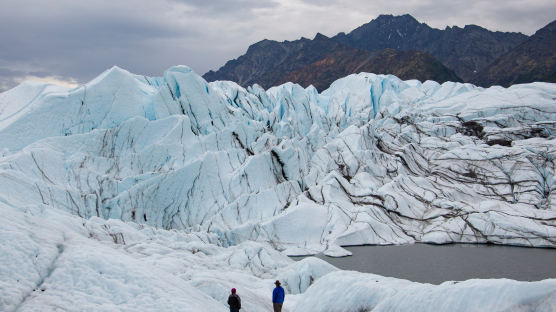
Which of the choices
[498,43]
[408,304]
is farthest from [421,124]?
[498,43]

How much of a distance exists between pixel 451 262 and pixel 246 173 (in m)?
17.9

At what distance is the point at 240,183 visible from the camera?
3678 cm

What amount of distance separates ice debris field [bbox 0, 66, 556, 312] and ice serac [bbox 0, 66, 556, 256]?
12cm

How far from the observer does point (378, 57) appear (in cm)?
13550

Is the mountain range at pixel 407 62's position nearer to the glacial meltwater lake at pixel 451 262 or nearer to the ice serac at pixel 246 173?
the ice serac at pixel 246 173

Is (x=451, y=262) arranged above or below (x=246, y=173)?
below

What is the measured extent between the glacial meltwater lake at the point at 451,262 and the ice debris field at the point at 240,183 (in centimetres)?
165

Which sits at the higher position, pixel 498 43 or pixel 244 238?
pixel 498 43

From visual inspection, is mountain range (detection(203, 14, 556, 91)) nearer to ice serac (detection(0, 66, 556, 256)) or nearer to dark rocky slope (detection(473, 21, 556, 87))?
dark rocky slope (detection(473, 21, 556, 87))

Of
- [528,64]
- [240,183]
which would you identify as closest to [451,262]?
[240,183]

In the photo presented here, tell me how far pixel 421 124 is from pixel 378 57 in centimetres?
8436

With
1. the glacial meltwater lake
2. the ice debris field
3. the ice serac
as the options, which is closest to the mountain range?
the ice debris field

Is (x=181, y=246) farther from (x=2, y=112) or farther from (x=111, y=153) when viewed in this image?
(x=2, y=112)

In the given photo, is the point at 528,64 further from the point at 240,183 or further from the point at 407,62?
the point at 240,183
